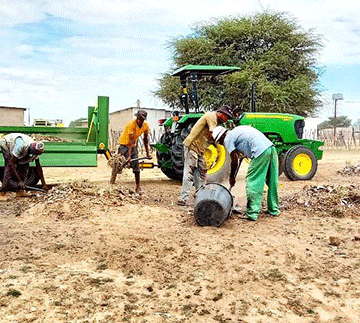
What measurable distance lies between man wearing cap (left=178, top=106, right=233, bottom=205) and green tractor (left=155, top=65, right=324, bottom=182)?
90.3 inches

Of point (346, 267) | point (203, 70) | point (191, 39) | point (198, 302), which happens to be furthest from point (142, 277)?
point (191, 39)

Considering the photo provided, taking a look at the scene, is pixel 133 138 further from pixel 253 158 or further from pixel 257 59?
pixel 257 59

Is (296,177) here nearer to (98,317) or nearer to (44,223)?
(44,223)

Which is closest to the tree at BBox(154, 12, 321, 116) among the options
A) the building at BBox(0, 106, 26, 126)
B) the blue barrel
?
the building at BBox(0, 106, 26, 126)

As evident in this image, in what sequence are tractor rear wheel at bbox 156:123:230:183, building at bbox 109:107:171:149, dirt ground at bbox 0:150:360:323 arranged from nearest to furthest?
dirt ground at bbox 0:150:360:323 → tractor rear wheel at bbox 156:123:230:183 → building at bbox 109:107:171:149

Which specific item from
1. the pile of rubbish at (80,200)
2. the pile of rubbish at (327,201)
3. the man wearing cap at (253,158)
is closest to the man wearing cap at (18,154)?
the pile of rubbish at (80,200)

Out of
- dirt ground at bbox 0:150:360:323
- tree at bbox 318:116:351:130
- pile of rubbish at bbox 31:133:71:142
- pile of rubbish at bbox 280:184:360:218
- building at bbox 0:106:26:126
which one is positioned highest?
tree at bbox 318:116:351:130

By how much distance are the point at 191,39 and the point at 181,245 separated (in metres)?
21.0

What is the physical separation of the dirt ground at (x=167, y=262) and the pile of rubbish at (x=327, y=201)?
0.03 meters

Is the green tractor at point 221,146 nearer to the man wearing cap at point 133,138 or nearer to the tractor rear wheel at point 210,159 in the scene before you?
the tractor rear wheel at point 210,159

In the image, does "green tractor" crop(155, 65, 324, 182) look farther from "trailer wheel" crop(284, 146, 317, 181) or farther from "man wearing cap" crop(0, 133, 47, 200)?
"man wearing cap" crop(0, 133, 47, 200)

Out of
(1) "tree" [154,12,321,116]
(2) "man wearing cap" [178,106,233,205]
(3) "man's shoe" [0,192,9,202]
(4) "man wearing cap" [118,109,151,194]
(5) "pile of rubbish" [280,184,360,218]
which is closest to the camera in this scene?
(2) "man wearing cap" [178,106,233,205]

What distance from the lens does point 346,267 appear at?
15.7ft

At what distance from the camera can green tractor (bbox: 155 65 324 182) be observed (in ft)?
32.2
